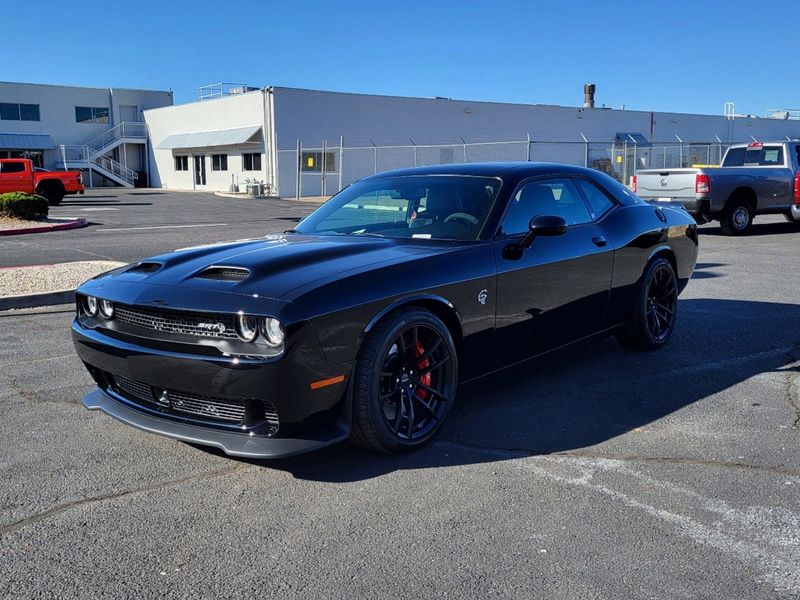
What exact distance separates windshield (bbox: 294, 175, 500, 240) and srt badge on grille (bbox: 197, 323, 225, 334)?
155cm

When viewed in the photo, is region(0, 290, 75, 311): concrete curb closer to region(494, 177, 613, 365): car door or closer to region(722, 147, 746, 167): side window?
region(494, 177, 613, 365): car door

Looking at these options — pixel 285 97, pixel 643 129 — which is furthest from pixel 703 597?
pixel 643 129

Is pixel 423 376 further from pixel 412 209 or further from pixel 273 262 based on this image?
pixel 412 209

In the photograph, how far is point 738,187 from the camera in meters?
15.7

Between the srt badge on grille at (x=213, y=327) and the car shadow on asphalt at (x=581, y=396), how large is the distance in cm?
82

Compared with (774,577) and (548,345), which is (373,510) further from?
(548,345)

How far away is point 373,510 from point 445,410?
37.4 inches

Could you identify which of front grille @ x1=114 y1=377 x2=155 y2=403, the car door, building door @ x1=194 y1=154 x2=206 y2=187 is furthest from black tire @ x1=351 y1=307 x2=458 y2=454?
building door @ x1=194 y1=154 x2=206 y2=187

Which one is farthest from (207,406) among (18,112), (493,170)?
(18,112)

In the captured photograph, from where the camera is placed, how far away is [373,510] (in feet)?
11.3

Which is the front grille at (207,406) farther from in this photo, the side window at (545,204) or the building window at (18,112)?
the building window at (18,112)

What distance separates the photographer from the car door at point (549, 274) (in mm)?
4660

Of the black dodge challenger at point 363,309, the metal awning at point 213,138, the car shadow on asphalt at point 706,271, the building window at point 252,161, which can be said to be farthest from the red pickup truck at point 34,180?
the black dodge challenger at point 363,309

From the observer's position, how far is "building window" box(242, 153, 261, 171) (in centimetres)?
4167
